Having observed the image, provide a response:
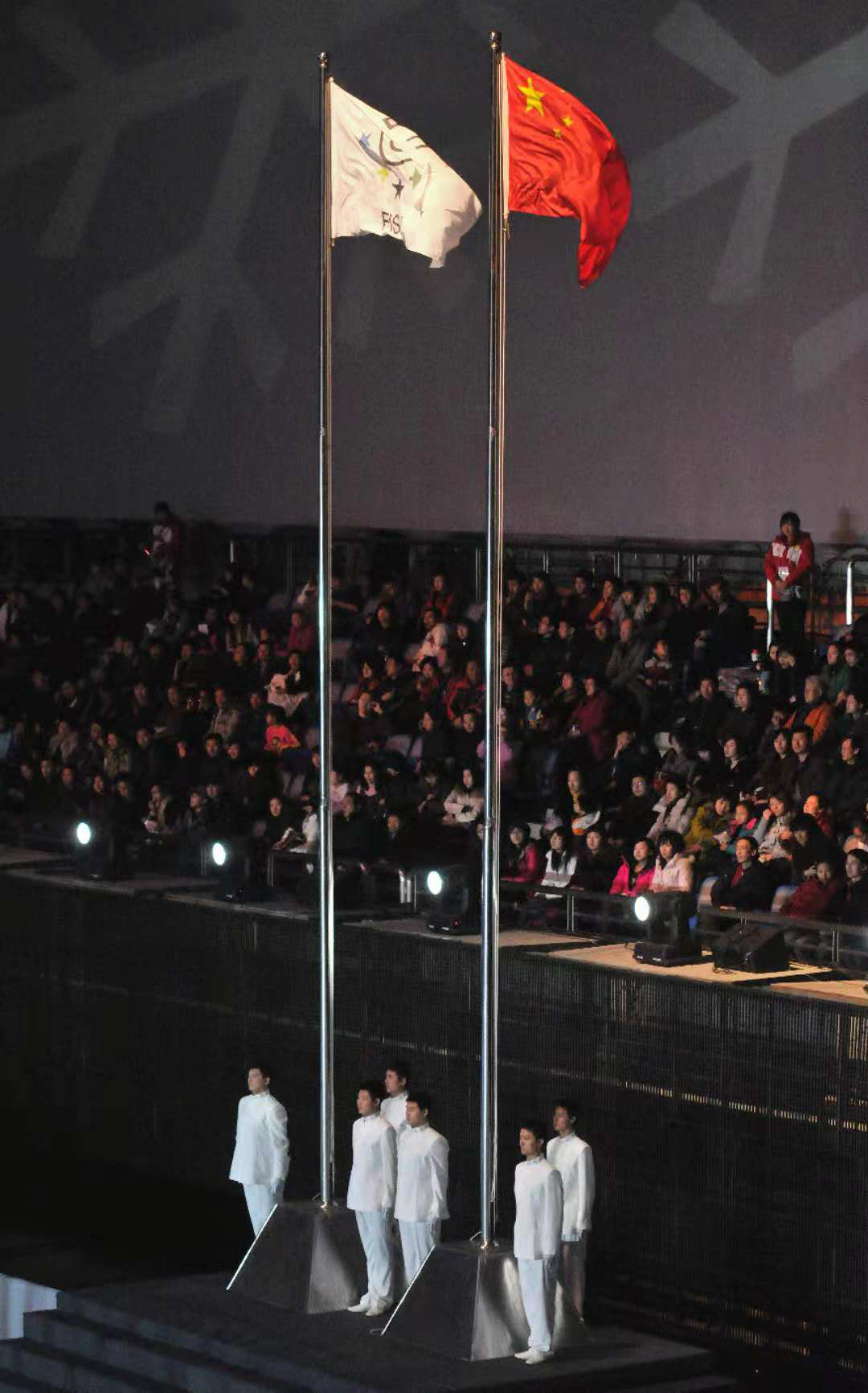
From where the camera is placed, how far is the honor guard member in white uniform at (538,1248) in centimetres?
1402

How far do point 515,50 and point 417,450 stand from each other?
360 cm

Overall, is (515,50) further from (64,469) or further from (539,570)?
(64,469)

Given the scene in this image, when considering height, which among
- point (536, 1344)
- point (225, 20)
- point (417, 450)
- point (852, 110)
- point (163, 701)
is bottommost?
point (536, 1344)

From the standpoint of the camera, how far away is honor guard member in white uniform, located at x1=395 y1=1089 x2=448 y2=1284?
14.9 meters

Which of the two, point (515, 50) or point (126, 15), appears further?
point (126, 15)

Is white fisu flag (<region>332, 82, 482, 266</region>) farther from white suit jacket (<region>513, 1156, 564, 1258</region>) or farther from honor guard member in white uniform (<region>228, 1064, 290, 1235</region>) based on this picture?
honor guard member in white uniform (<region>228, 1064, 290, 1235</region>)

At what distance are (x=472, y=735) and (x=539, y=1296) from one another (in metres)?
5.93

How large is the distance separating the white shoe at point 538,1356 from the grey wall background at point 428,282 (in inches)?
339

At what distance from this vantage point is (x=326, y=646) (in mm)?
14617

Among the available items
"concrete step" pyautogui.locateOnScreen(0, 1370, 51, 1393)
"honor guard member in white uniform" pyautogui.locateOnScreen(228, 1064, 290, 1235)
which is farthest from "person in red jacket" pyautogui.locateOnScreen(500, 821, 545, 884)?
"concrete step" pyautogui.locateOnScreen(0, 1370, 51, 1393)

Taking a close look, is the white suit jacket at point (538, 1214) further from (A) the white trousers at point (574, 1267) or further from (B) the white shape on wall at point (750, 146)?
(B) the white shape on wall at point (750, 146)

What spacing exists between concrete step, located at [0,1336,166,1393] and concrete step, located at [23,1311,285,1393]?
0.06 meters

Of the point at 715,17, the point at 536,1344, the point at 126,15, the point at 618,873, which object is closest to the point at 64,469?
the point at 126,15

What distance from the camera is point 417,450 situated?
80.5 feet
